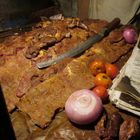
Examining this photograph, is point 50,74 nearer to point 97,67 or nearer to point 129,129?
point 97,67

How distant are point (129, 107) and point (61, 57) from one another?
1.11 meters

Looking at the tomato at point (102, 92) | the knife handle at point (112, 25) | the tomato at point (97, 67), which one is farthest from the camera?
the knife handle at point (112, 25)

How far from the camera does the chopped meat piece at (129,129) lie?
99.1 inches

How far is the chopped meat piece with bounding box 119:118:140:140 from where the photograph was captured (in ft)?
8.26

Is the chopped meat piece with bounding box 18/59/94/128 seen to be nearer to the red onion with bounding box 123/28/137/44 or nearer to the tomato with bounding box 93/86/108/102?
the tomato with bounding box 93/86/108/102

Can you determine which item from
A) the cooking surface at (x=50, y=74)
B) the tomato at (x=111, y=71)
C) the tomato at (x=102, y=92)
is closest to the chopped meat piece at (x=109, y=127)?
the cooking surface at (x=50, y=74)

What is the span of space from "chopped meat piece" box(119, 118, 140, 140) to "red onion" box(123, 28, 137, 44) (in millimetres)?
1403

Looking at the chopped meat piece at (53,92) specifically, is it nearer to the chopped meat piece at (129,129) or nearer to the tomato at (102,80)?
the tomato at (102,80)

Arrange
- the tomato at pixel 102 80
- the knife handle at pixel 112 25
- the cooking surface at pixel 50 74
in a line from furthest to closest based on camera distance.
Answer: the knife handle at pixel 112 25 < the tomato at pixel 102 80 < the cooking surface at pixel 50 74

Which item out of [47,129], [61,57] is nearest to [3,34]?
[61,57]

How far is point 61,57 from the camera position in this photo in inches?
130

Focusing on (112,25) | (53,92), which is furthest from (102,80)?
(112,25)

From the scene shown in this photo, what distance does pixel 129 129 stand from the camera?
255 cm

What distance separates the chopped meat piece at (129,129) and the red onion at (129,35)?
1.40 m
